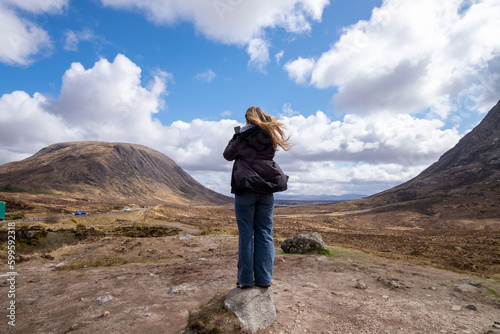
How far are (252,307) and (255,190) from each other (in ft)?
6.13

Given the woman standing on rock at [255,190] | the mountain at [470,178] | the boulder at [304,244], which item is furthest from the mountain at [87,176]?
the woman standing on rock at [255,190]

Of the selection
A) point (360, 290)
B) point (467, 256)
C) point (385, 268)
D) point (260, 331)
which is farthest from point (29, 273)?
point (467, 256)

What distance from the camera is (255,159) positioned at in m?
4.76

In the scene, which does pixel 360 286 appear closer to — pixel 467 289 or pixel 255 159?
pixel 467 289

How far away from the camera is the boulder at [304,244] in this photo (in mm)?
12651

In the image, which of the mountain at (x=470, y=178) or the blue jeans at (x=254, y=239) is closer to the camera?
the blue jeans at (x=254, y=239)

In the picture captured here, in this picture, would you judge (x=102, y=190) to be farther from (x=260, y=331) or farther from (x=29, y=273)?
(x=260, y=331)

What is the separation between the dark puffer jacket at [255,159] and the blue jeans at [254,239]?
0.71 ft

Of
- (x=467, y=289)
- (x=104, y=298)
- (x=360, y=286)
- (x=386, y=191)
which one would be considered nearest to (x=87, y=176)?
(x=386, y=191)

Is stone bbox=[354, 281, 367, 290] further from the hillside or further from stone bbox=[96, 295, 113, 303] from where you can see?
the hillside

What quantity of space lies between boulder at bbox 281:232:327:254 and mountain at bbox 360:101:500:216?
208 feet

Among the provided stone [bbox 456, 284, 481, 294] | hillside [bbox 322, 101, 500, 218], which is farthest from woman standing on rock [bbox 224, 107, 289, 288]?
hillside [bbox 322, 101, 500, 218]

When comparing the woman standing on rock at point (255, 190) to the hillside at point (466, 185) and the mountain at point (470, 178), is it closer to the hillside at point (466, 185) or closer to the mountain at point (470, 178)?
the hillside at point (466, 185)

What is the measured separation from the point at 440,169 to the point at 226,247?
160 metres
